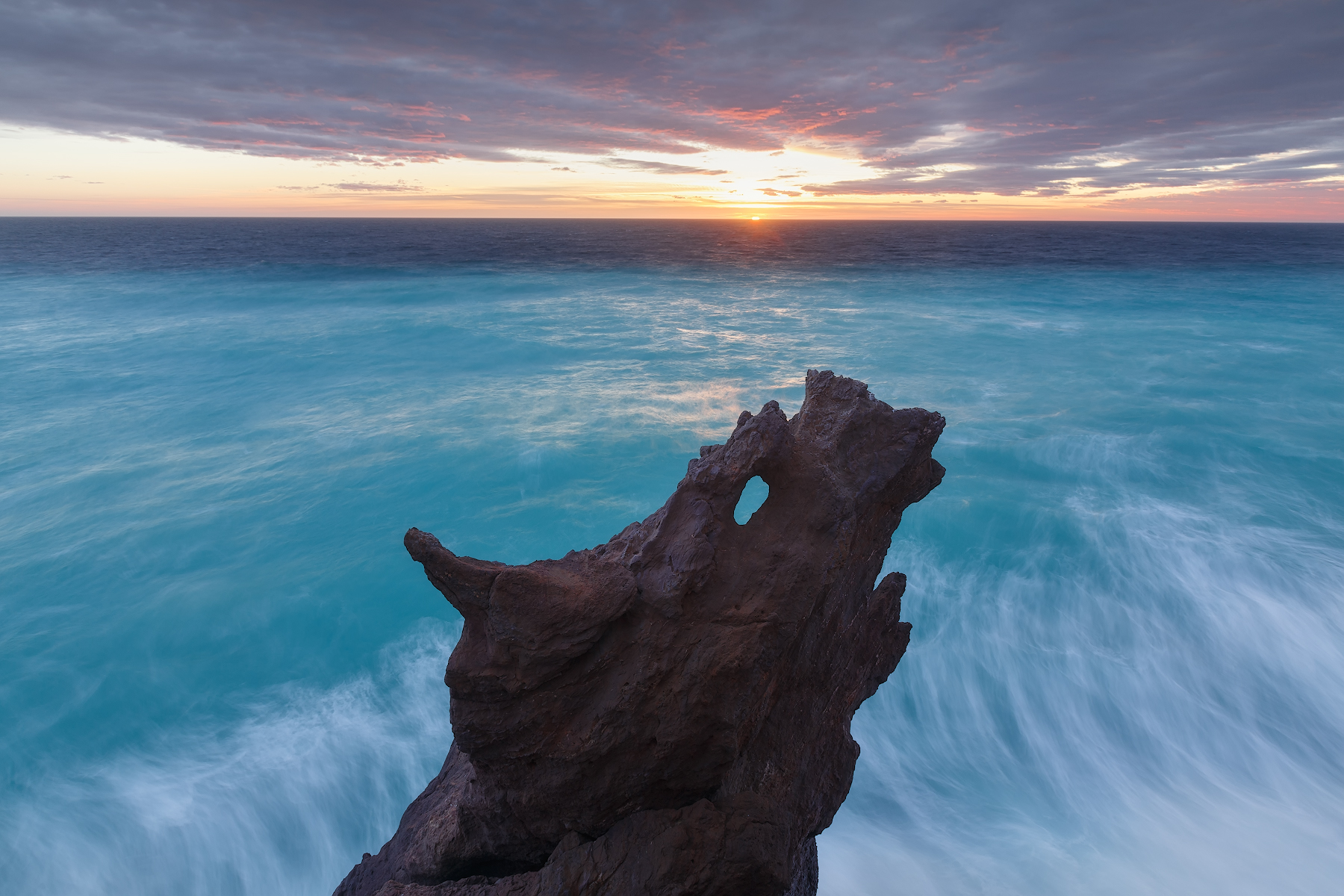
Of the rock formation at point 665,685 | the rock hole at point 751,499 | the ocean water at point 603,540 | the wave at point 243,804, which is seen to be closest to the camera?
the rock formation at point 665,685

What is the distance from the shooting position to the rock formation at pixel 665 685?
3.26 m

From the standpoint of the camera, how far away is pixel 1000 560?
11961 millimetres

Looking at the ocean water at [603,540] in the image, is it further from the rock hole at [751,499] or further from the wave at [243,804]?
the rock hole at [751,499]

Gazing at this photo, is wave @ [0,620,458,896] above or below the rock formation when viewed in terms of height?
below

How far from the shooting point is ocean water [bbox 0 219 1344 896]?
23.5ft

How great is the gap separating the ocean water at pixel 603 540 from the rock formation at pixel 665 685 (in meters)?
4.17

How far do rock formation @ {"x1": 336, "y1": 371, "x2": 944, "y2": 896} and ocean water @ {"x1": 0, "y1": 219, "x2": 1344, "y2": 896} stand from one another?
4.17 m

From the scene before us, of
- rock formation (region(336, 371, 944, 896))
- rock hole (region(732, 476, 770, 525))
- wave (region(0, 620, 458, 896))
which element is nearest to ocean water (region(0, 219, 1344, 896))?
wave (region(0, 620, 458, 896))

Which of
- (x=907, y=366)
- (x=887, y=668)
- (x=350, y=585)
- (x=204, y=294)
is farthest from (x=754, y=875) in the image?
(x=204, y=294)

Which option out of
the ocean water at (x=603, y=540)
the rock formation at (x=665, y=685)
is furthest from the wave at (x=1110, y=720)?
the rock formation at (x=665, y=685)

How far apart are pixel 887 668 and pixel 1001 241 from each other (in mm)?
95682

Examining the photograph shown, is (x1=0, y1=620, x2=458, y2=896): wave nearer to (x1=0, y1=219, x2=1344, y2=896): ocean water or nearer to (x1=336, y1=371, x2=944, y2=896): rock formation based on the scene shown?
(x1=0, y1=219, x2=1344, y2=896): ocean water

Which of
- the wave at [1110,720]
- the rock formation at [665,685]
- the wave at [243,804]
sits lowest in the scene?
the wave at [1110,720]

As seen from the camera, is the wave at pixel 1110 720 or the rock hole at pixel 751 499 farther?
the rock hole at pixel 751 499
